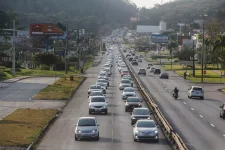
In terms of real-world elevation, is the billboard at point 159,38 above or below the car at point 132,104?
above

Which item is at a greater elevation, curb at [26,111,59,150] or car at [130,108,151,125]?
car at [130,108,151,125]

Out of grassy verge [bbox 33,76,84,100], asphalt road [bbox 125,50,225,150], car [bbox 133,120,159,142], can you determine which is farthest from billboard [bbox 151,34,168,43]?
car [bbox 133,120,159,142]

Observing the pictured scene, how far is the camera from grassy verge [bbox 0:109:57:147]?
29906 millimetres

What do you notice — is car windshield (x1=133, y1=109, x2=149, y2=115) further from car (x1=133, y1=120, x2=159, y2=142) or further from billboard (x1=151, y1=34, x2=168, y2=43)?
billboard (x1=151, y1=34, x2=168, y2=43)

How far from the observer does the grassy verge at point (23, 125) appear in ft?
98.1

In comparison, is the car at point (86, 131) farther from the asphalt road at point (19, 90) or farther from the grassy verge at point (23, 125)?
the asphalt road at point (19, 90)

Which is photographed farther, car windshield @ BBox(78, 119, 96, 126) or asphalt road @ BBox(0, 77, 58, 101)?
asphalt road @ BBox(0, 77, 58, 101)

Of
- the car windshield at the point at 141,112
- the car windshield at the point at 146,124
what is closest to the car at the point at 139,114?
the car windshield at the point at 141,112

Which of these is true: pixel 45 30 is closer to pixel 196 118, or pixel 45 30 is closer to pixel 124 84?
pixel 124 84

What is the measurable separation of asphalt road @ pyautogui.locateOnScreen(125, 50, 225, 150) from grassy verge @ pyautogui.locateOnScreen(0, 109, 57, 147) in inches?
336

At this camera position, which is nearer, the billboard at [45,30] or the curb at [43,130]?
the curb at [43,130]

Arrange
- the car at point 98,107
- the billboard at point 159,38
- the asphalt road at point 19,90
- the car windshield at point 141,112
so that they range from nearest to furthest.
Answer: the car windshield at point 141,112
the car at point 98,107
the asphalt road at point 19,90
the billboard at point 159,38

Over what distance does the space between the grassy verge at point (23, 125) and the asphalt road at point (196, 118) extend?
8.54 metres

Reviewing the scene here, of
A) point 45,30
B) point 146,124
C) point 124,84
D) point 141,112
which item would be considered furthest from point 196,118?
point 45,30
